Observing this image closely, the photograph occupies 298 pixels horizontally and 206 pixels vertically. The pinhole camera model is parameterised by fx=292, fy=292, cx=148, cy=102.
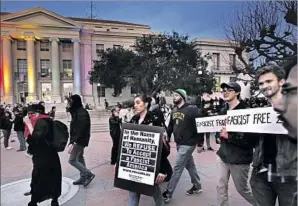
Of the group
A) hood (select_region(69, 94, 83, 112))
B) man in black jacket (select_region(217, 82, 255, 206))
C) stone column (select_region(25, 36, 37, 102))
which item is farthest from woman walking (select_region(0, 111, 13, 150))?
stone column (select_region(25, 36, 37, 102))

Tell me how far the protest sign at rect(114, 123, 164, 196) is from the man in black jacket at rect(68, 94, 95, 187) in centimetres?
202

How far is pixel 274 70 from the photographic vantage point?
2279mm

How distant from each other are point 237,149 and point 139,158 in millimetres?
1102

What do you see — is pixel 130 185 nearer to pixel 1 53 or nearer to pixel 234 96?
pixel 234 96

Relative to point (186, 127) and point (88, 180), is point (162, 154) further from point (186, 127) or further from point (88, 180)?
point (88, 180)

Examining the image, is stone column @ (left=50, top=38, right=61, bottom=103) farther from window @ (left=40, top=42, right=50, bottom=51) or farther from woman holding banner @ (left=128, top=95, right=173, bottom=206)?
woman holding banner @ (left=128, top=95, right=173, bottom=206)

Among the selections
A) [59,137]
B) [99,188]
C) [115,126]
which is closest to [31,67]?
[115,126]

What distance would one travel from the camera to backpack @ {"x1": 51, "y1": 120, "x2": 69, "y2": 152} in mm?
4203

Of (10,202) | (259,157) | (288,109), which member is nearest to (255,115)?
(259,157)

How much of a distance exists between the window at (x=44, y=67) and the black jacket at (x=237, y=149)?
46378 millimetres

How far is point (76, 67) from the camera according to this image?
154 ft

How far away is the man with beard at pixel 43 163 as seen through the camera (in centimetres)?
405

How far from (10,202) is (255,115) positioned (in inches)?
155

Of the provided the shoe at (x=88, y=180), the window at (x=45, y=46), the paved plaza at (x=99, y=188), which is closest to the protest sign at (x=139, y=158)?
the paved plaza at (x=99, y=188)
